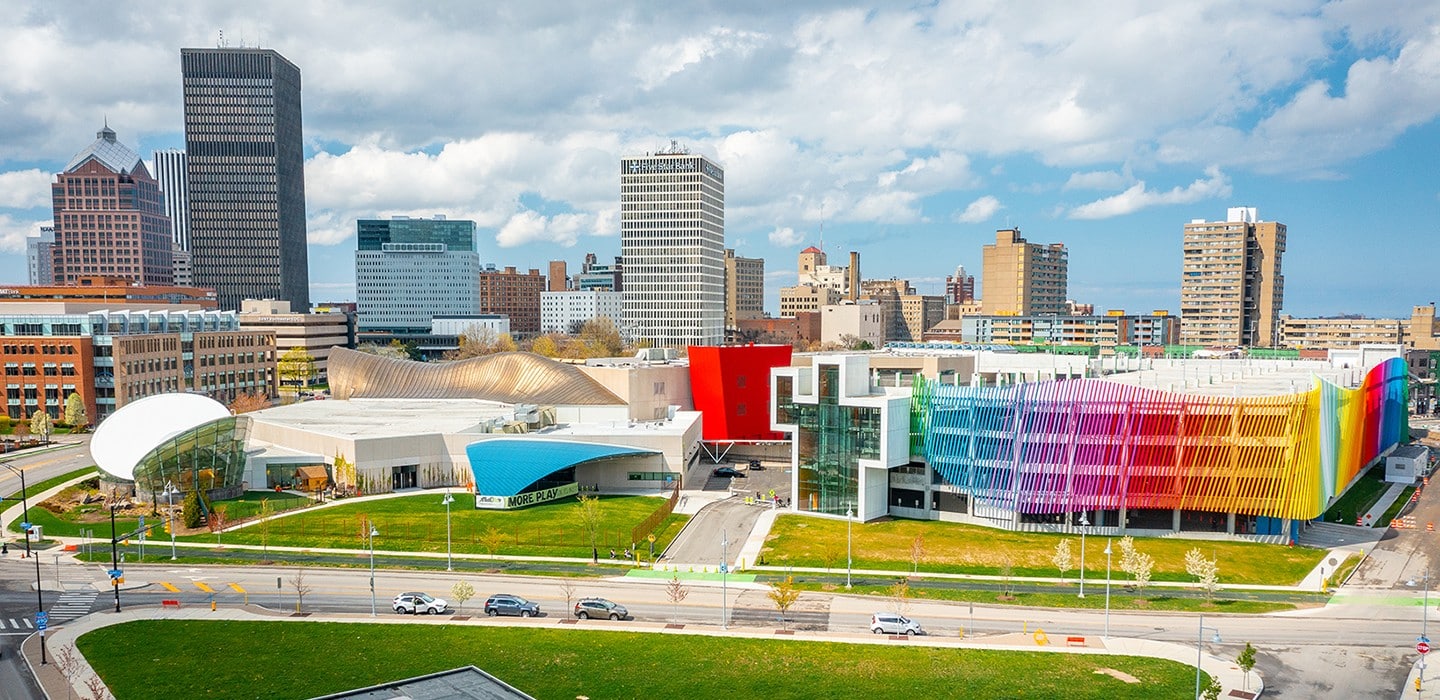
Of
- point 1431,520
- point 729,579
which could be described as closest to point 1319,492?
point 1431,520

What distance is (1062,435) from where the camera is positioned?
7400 cm

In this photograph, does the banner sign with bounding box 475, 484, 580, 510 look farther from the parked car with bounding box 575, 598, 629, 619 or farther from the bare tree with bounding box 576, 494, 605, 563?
the parked car with bounding box 575, 598, 629, 619

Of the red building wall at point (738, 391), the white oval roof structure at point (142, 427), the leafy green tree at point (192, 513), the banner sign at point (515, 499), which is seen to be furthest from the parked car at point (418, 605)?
the red building wall at point (738, 391)

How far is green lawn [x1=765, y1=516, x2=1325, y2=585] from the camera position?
6381 cm

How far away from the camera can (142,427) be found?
81375mm

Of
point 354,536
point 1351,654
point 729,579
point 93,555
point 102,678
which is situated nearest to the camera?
point 102,678

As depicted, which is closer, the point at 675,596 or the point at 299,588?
the point at 299,588

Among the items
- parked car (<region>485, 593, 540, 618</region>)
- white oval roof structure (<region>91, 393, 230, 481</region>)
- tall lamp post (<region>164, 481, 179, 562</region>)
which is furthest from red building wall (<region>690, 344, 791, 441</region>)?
parked car (<region>485, 593, 540, 618</region>)

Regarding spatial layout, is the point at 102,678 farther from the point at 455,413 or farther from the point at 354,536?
the point at 455,413

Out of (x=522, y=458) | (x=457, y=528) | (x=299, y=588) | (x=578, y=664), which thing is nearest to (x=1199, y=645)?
(x=578, y=664)

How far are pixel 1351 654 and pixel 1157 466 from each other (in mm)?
25162

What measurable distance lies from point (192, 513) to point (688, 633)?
47.6 m

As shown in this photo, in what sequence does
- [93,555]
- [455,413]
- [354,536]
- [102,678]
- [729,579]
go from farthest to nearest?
1. [455,413]
2. [354,536]
3. [93,555]
4. [729,579]
5. [102,678]

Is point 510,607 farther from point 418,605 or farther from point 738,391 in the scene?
point 738,391
